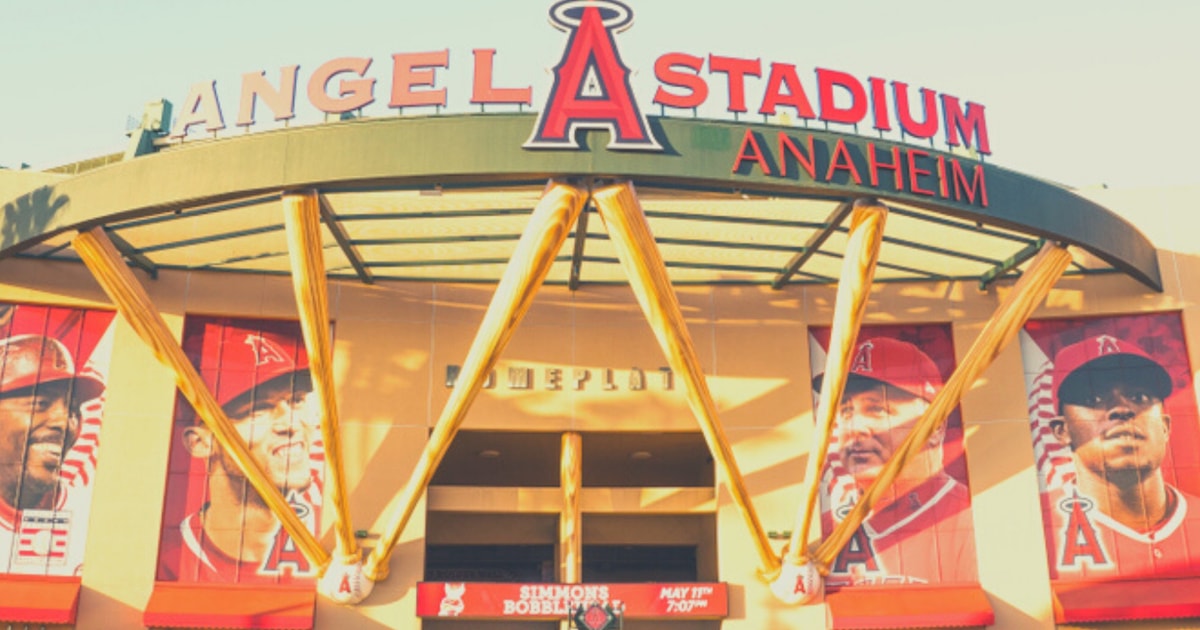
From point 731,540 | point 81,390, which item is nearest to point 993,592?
point 731,540

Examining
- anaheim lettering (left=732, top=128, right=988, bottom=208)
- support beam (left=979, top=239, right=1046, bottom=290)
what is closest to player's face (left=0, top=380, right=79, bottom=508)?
anaheim lettering (left=732, top=128, right=988, bottom=208)

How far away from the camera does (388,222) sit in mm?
30844

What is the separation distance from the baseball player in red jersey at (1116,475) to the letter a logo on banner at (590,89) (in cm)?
1772

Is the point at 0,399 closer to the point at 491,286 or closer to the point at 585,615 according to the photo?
the point at 491,286

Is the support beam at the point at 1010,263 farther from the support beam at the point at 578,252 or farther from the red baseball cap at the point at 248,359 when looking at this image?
the red baseball cap at the point at 248,359

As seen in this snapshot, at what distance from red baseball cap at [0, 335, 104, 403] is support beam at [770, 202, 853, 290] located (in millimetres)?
20857

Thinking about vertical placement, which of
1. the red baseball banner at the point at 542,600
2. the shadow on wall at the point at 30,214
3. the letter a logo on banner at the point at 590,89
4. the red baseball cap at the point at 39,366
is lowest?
the red baseball banner at the point at 542,600

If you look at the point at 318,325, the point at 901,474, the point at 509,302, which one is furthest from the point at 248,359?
the point at 901,474

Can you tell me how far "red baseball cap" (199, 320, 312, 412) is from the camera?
111ft

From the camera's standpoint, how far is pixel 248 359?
34.3 metres

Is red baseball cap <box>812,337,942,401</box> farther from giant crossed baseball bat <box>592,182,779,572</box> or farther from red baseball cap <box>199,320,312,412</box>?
red baseball cap <box>199,320,312,412</box>

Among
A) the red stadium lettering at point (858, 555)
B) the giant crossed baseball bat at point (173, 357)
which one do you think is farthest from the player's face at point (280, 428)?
the red stadium lettering at point (858, 555)

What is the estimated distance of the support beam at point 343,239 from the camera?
95.0ft

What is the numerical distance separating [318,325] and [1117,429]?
2398 cm
